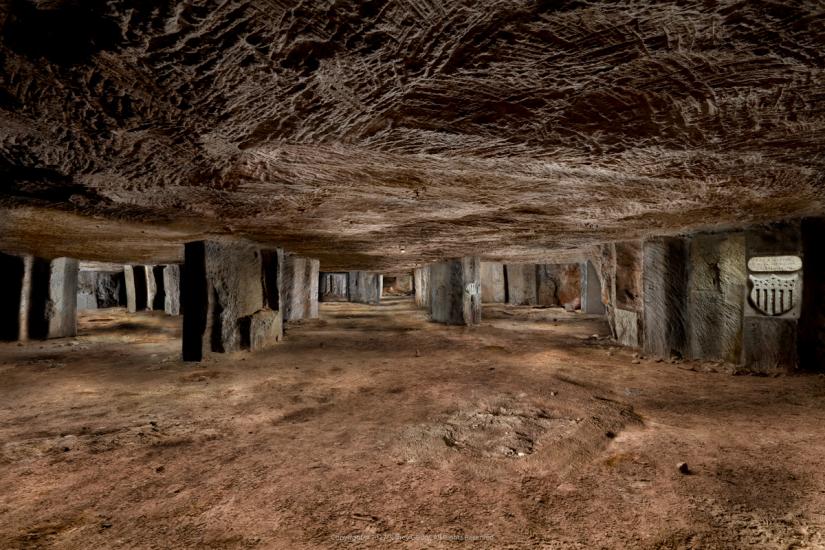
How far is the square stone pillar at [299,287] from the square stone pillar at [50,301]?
178 inches

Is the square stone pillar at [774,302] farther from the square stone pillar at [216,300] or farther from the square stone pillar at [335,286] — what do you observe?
the square stone pillar at [335,286]

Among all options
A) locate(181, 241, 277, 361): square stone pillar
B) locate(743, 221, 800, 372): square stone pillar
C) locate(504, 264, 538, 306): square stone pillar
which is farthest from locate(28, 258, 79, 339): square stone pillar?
locate(504, 264, 538, 306): square stone pillar

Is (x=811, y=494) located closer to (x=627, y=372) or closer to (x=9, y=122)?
(x=627, y=372)

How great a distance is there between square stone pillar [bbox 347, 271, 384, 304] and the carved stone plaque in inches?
634

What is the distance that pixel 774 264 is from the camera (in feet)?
17.1

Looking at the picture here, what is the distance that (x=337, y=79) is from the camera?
5.43ft

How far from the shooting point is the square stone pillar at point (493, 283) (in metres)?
18.4

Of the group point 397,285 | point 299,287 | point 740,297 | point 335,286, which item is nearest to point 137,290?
point 299,287

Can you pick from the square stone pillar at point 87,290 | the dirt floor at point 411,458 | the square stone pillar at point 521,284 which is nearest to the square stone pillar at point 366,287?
the square stone pillar at point 521,284

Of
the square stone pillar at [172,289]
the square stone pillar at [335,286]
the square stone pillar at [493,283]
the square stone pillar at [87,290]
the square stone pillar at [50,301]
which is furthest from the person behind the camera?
the square stone pillar at [335,286]

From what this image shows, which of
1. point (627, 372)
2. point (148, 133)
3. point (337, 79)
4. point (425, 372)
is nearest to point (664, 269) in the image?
point (627, 372)

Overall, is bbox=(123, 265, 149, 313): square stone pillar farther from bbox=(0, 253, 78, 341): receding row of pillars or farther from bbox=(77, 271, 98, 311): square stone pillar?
bbox=(0, 253, 78, 341): receding row of pillars

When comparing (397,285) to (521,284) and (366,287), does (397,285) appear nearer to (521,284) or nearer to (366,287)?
(366,287)

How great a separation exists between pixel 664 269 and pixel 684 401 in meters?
3.01
